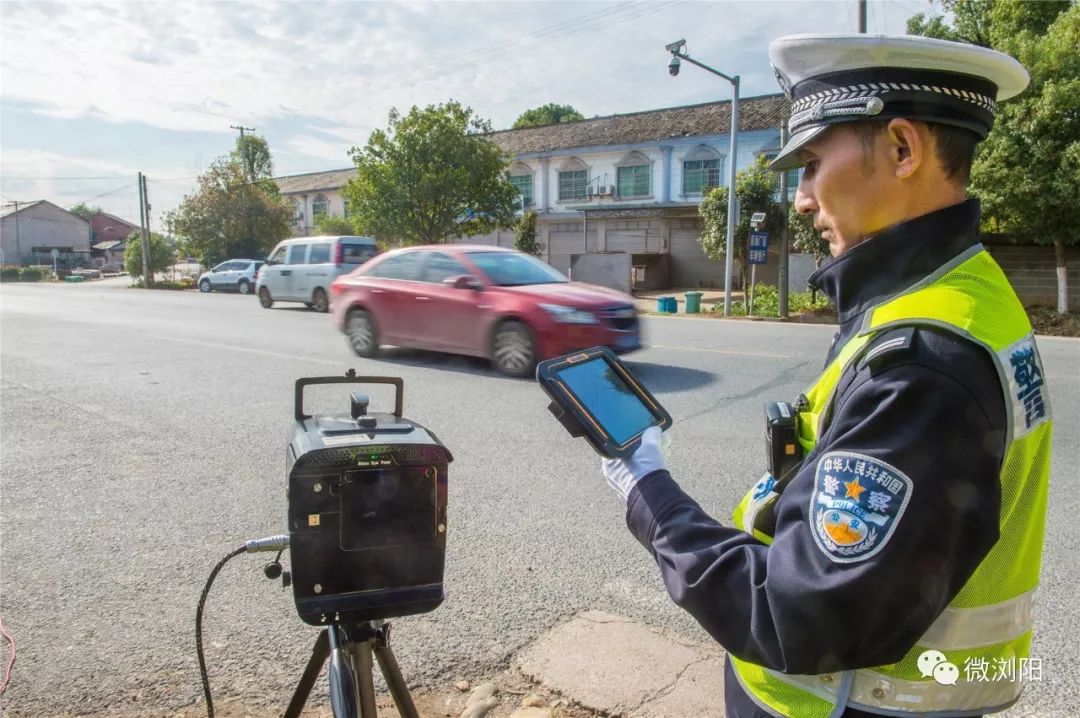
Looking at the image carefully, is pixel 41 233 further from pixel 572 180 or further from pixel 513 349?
pixel 513 349

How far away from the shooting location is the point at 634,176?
3466 cm

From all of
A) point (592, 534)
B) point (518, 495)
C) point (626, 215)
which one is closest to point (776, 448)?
point (592, 534)

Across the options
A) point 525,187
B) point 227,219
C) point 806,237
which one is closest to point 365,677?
point 806,237

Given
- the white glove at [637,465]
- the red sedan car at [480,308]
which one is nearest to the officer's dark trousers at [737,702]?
the white glove at [637,465]

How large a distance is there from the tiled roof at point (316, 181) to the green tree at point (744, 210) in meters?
30.5

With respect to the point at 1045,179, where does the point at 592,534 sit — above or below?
below

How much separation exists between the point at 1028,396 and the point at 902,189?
36cm

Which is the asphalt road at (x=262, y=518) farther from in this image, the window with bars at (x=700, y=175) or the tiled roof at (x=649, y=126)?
the window with bars at (x=700, y=175)

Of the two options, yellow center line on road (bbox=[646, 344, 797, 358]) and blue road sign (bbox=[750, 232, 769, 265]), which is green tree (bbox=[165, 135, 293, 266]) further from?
yellow center line on road (bbox=[646, 344, 797, 358])

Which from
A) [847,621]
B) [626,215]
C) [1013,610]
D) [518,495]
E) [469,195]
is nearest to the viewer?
[847,621]

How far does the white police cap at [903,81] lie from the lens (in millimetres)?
1228

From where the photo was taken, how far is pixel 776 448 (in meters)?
1.38

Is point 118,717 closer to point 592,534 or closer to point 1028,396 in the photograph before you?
point 592,534

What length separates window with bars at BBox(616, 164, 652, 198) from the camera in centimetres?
3425
